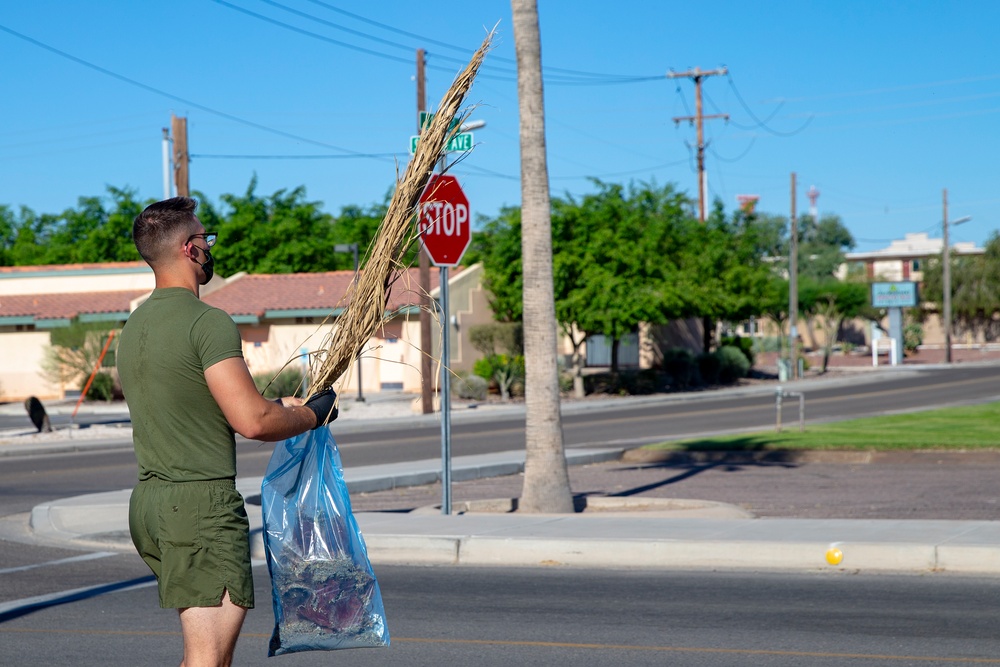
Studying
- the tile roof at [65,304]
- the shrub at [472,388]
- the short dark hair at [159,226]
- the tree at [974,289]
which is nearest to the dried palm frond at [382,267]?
the short dark hair at [159,226]

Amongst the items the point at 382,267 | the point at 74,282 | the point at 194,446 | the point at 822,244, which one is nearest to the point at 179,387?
the point at 194,446

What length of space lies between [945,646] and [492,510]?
660cm

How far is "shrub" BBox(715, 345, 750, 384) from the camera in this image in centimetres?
4741

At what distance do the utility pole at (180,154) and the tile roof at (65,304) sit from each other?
12986 millimetres

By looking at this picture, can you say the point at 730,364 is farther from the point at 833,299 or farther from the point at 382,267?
the point at 382,267

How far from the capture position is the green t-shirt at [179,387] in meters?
3.62

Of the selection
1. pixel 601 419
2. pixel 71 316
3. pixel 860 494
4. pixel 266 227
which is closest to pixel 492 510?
pixel 860 494

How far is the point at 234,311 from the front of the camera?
41.1 metres

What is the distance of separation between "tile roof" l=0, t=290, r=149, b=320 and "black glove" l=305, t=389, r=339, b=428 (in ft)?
128

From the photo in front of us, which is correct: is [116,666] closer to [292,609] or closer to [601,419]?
[292,609]

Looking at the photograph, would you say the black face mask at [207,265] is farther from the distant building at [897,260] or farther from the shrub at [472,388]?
the distant building at [897,260]

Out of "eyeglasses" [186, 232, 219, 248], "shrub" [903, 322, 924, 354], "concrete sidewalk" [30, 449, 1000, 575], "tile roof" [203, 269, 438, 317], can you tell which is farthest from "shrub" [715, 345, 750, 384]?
"eyeglasses" [186, 232, 219, 248]

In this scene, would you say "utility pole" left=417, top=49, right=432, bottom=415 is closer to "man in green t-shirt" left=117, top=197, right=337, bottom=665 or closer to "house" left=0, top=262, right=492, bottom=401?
"house" left=0, top=262, right=492, bottom=401

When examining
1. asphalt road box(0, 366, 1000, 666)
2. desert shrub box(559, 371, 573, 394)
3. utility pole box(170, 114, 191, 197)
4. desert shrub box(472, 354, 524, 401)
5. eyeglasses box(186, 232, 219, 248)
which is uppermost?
utility pole box(170, 114, 191, 197)
